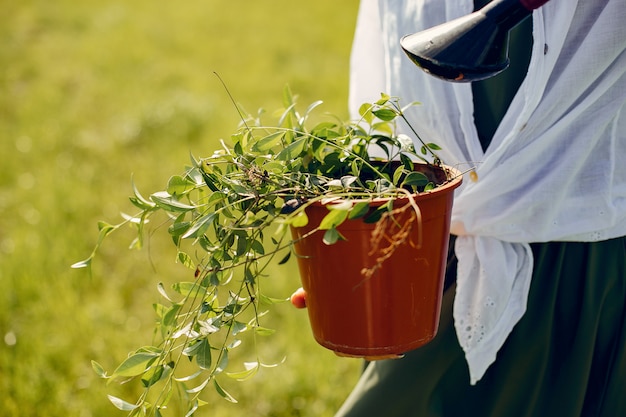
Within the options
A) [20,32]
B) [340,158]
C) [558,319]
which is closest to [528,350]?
[558,319]

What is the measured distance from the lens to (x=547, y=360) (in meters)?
1.58

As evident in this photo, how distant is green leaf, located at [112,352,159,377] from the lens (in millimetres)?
1295

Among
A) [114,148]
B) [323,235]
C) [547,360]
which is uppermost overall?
[323,235]

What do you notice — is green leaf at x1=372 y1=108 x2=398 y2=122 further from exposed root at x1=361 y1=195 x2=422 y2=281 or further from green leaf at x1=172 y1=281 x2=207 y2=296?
green leaf at x1=172 y1=281 x2=207 y2=296

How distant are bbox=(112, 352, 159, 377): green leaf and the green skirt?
1.75 ft

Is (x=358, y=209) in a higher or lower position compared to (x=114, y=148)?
higher

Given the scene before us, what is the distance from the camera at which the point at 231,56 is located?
22.1 feet

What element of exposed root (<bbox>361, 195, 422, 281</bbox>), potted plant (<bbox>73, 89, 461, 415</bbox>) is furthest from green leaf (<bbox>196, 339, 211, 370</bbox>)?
exposed root (<bbox>361, 195, 422, 281</bbox>)

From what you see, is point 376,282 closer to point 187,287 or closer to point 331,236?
point 331,236

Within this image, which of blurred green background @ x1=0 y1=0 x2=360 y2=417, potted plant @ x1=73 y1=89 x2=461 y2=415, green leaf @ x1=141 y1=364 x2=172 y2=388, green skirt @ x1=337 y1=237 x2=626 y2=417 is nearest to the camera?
potted plant @ x1=73 y1=89 x2=461 y2=415

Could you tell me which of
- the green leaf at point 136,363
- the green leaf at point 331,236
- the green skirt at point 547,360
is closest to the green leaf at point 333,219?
the green leaf at point 331,236

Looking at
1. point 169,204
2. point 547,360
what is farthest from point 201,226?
point 547,360

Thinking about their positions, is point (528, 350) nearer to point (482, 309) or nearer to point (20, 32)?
point (482, 309)

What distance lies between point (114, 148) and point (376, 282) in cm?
383
